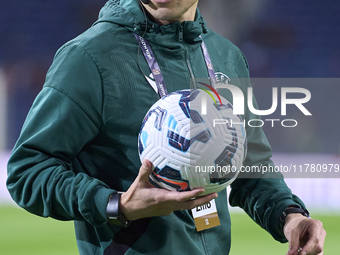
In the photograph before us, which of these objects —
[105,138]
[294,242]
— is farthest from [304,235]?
[105,138]

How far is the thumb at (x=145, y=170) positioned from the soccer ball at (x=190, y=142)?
0.25 ft

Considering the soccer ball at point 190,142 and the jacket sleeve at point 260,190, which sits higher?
the soccer ball at point 190,142

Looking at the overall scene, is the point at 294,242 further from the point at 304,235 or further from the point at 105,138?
the point at 105,138

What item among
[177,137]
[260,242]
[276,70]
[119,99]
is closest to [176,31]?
[119,99]

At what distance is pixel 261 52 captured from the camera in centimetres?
582

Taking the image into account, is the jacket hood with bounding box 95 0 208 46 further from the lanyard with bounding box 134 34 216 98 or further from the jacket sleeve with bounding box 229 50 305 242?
the jacket sleeve with bounding box 229 50 305 242

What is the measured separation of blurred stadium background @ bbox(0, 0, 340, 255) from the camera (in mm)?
5164

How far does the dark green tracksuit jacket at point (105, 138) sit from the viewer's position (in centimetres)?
137

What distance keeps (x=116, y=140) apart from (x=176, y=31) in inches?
14.5

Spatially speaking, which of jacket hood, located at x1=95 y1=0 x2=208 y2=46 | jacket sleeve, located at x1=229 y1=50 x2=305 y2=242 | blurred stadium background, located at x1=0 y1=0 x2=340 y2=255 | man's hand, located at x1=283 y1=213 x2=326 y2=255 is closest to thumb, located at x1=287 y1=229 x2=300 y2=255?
man's hand, located at x1=283 y1=213 x2=326 y2=255

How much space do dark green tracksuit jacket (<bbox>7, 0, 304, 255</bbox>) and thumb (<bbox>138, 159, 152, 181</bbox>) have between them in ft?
0.44

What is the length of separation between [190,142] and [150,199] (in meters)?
0.17

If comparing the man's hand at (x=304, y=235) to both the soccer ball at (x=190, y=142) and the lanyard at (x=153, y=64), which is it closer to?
the soccer ball at (x=190, y=142)

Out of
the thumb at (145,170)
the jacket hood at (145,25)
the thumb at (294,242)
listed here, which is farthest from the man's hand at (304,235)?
the jacket hood at (145,25)
